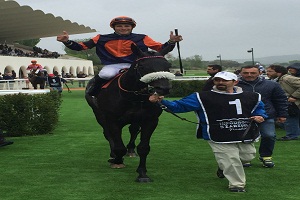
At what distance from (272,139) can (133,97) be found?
80.8 inches

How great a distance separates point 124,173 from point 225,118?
158 cm

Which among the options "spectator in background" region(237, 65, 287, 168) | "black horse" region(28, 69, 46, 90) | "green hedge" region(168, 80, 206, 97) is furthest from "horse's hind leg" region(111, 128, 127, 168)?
"green hedge" region(168, 80, 206, 97)

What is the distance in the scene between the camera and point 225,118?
4324 millimetres

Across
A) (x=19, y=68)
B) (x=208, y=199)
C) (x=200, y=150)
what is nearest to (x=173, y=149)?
(x=200, y=150)

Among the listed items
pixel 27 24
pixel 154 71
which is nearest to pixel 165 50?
pixel 154 71

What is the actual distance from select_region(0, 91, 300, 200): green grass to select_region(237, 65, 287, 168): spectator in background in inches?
11.0

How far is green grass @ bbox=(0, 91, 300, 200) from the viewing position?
4227mm

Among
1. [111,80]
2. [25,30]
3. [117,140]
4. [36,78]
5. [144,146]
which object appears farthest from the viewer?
[25,30]

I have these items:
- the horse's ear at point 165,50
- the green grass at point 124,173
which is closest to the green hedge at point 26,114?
the green grass at point 124,173

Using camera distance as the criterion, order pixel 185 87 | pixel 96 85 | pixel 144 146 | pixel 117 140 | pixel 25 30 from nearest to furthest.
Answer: pixel 144 146, pixel 117 140, pixel 96 85, pixel 185 87, pixel 25 30

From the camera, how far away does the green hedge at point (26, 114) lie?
8195mm

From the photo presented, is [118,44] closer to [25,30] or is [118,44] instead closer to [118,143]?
[118,143]

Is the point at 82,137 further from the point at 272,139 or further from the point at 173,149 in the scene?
the point at 272,139

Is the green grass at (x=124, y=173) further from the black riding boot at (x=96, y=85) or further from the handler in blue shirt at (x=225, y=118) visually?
the black riding boot at (x=96, y=85)
